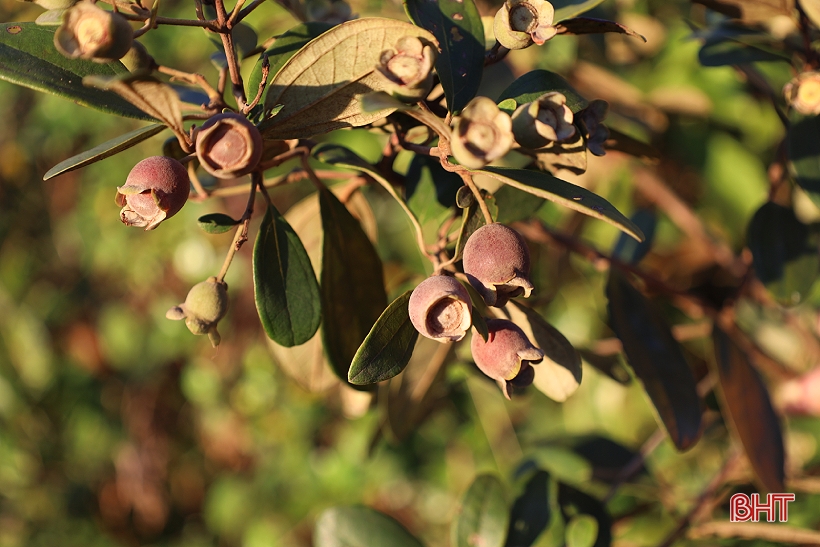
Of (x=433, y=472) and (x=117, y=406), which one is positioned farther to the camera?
(x=117, y=406)

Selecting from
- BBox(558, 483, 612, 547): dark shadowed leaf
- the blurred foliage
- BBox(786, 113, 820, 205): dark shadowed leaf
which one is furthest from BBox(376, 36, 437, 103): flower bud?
BBox(558, 483, 612, 547): dark shadowed leaf

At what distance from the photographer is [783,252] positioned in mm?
1074

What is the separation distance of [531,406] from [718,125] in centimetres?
105

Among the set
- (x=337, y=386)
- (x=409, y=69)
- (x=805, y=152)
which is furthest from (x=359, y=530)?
(x=805, y=152)

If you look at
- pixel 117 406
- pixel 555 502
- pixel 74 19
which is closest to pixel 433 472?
pixel 555 502

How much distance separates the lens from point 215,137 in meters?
0.54

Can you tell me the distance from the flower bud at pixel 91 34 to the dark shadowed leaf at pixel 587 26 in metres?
0.43

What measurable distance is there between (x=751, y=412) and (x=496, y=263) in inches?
31.0

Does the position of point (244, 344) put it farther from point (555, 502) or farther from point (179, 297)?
point (555, 502)

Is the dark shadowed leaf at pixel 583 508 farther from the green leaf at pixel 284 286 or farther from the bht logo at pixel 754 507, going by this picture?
the green leaf at pixel 284 286

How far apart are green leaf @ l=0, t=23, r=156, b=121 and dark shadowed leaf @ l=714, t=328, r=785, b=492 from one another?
970mm

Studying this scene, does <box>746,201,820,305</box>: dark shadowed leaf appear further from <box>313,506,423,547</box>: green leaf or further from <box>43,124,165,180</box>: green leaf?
<box>43,124,165,180</box>: green leaf

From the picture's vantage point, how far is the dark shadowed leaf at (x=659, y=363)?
0.91 meters

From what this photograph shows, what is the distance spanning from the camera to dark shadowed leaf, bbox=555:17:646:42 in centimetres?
67
